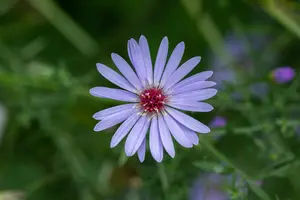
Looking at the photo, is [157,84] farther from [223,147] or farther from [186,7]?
[186,7]

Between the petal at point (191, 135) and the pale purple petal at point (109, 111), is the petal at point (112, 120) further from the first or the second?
the petal at point (191, 135)

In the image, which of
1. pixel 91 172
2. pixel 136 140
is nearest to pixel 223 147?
pixel 91 172

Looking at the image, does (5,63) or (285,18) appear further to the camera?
(5,63)

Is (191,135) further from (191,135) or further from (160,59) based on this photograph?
(160,59)

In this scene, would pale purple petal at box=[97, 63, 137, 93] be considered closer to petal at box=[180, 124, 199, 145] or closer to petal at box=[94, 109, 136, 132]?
petal at box=[94, 109, 136, 132]

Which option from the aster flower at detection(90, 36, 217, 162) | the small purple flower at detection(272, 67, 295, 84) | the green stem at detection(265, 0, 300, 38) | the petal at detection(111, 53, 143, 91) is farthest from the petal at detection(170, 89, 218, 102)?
the green stem at detection(265, 0, 300, 38)

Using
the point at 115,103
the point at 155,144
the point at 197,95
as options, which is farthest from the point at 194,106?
the point at 115,103
